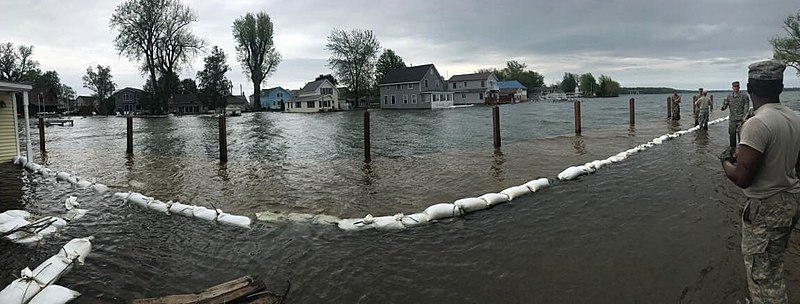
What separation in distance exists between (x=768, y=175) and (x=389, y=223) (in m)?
4.67

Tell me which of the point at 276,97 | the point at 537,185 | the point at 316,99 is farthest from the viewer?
the point at 276,97

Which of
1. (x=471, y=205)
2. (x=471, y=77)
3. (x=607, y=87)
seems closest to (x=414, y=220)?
(x=471, y=205)

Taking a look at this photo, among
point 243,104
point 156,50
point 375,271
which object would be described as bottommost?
point 375,271

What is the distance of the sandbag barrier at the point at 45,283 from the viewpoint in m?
4.25

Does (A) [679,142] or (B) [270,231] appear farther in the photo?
(A) [679,142]

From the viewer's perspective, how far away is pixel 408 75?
217 feet

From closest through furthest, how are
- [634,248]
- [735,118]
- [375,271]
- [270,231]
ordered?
[375,271] → [634,248] → [270,231] → [735,118]

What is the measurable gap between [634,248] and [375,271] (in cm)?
308

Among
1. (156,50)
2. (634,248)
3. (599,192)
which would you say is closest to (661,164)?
(599,192)

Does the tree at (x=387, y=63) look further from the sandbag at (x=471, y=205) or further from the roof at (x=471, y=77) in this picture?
the sandbag at (x=471, y=205)

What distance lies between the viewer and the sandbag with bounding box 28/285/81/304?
14.0 ft

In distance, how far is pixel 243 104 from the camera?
97812 mm

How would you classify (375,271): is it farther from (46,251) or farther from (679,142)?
(679,142)

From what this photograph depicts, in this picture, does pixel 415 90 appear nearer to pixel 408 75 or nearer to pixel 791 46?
pixel 408 75
